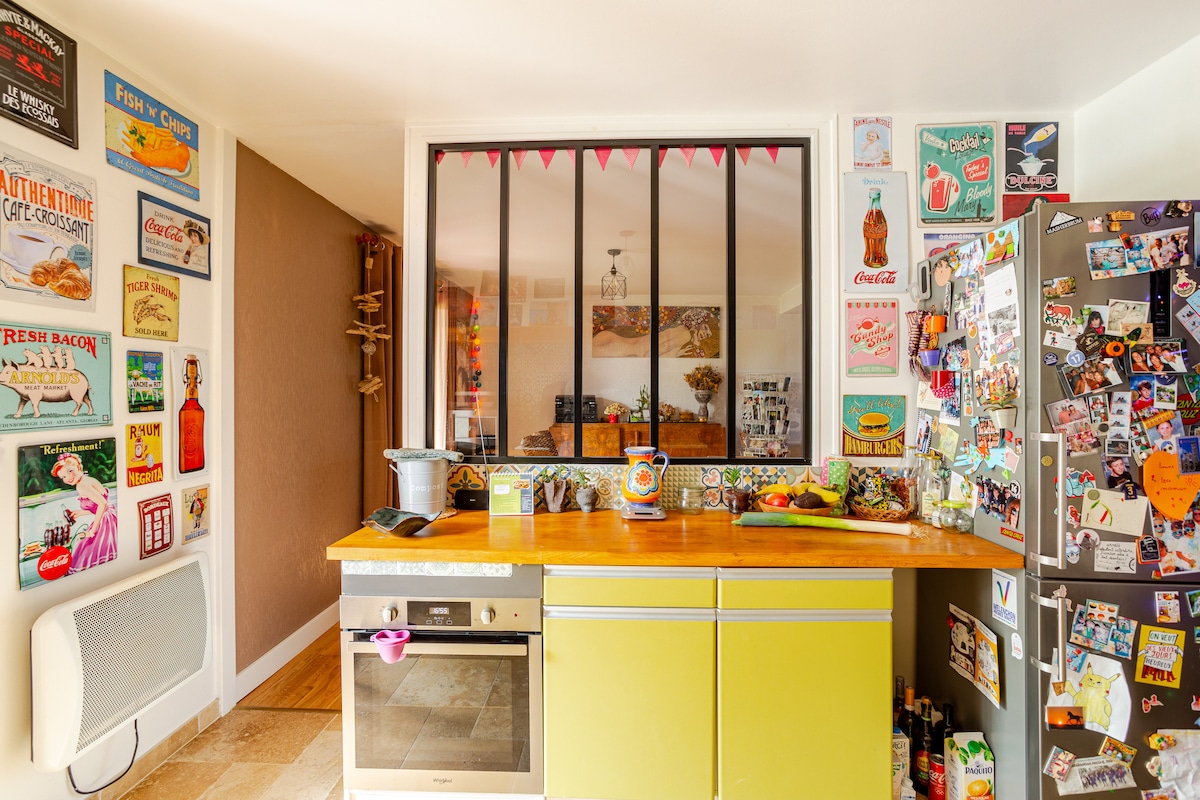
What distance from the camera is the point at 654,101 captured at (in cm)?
233

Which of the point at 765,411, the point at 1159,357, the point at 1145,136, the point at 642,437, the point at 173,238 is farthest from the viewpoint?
the point at 642,437

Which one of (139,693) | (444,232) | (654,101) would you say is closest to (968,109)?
(654,101)

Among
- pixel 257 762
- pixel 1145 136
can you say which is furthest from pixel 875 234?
pixel 257 762

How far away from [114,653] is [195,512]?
67 cm

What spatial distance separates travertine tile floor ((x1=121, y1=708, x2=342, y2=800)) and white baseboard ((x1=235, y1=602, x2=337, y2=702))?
15cm

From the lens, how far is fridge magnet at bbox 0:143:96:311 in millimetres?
1680

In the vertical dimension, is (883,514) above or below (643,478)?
below

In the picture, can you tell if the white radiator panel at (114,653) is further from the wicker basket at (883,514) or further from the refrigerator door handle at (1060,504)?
the refrigerator door handle at (1060,504)

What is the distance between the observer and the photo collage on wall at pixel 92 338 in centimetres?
171

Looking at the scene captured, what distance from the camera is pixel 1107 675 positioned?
5.30 ft

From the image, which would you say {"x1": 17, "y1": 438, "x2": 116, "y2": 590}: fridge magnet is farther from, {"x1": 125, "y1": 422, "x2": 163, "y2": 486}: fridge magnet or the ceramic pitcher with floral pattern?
the ceramic pitcher with floral pattern

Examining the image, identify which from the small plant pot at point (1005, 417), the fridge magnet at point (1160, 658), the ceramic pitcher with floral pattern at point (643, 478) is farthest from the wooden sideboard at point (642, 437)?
the fridge magnet at point (1160, 658)

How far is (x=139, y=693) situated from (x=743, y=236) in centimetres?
364

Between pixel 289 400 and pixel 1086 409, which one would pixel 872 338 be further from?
pixel 289 400
